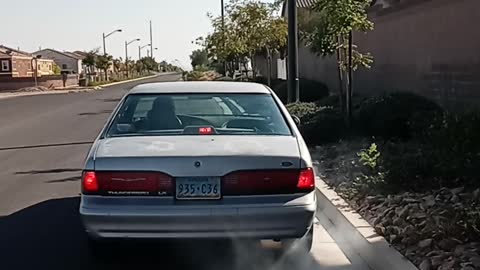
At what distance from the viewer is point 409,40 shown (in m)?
16.0

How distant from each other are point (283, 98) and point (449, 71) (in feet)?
34.9

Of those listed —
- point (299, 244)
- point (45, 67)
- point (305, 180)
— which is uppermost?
point (45, 67)

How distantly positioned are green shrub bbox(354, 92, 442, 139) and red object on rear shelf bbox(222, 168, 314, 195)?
217 inches

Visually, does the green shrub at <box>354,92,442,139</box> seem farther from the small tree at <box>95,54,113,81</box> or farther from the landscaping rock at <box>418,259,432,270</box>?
the small tree at <box>95,54,113,81</box>

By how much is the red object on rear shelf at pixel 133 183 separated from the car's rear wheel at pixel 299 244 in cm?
130

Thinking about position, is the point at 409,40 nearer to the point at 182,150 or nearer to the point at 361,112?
the point at 361,112

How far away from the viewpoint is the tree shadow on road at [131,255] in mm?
6461

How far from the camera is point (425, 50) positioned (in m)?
14.8

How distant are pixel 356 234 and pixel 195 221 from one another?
1942 millimetres

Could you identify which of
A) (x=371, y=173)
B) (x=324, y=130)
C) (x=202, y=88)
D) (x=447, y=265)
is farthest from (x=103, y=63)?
(x=447, y=265)

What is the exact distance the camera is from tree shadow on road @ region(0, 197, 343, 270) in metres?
6.46

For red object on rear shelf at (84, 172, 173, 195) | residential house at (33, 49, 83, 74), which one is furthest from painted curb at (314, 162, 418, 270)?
residential house at (33, 49, 83, 74)

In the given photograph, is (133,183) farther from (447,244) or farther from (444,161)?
(444,161)

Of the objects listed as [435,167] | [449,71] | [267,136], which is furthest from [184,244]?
[449,71]
